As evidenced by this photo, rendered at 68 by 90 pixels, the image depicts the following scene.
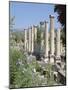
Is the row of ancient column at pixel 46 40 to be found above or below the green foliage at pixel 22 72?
above

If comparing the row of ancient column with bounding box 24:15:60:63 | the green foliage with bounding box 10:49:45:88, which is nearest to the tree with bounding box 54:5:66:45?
the row of ancient column with bounding box 24:15:60:63

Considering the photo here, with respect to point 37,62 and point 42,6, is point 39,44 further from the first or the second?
point 42,6

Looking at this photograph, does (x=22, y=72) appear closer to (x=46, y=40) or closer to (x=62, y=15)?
(x=46, y=40)

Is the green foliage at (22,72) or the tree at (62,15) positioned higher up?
the tree at (62,15)

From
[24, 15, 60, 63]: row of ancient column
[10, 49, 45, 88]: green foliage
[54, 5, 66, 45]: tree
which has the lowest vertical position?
[10, 49, 45, 88]: green foliage

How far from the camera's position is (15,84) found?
2.41 m

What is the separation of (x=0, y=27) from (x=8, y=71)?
1.41 ft

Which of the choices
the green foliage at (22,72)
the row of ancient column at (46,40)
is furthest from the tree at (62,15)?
the green foliage at (22,72)

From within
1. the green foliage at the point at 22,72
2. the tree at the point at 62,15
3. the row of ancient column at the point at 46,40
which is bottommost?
the green foliage at the point at 22,72

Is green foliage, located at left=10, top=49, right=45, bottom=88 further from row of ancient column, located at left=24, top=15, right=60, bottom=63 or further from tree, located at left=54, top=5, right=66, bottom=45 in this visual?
tree, located at left=54, top=5, right=66, bottom=45

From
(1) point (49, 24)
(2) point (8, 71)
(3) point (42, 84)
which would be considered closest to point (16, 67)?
(2) point (8, 71)

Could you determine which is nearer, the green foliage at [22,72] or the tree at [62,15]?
the green foliage at [22,72]

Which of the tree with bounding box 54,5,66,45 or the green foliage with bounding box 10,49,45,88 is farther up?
the tree with bounding box 54,5,66,45

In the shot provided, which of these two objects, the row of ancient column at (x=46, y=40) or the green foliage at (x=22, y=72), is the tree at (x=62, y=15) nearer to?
the row of ancient column at (x=46, y=40)
